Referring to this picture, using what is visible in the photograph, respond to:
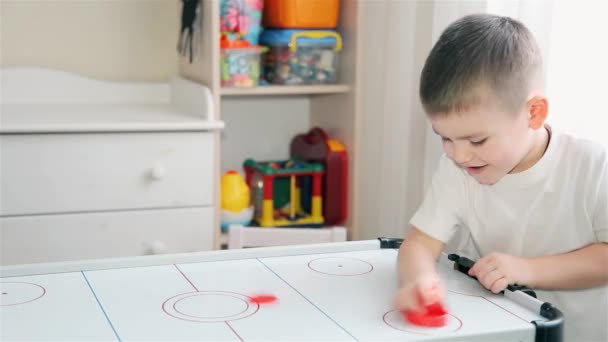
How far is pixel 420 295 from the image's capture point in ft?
2.99

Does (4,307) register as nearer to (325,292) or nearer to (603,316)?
(325,292)

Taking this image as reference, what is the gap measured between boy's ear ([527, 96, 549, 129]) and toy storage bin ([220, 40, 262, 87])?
101 cm

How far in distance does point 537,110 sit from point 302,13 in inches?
39.5

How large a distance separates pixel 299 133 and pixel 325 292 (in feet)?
4.63

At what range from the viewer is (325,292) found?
1009 mm

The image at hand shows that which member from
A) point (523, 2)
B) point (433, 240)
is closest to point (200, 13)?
point (523, 2)

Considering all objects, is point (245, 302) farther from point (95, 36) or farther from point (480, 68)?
point (95, 36)

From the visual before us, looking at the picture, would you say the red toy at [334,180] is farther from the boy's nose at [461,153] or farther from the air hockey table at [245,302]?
the boy's nose at [461,153]

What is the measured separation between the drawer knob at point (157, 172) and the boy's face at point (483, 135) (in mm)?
898

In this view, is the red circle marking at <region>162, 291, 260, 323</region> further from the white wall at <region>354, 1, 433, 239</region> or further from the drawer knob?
the white wall at <region>354, 1, 433, 239</region>

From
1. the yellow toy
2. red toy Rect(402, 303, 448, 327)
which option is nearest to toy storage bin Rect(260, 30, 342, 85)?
the yellow toy

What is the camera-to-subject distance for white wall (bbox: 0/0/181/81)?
2.14 meters

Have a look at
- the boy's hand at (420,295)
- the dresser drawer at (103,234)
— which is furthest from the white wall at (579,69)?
the dresser drawer at (103,234)

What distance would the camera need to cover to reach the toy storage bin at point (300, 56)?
2004 mm
